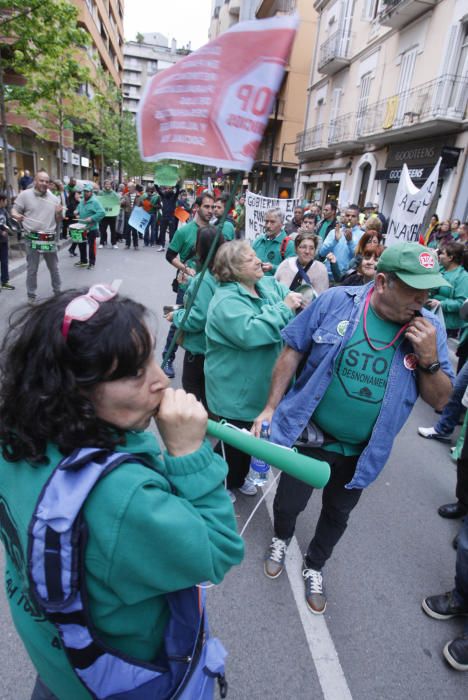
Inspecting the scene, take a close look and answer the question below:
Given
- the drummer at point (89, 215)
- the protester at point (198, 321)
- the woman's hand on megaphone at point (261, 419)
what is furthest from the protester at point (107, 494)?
the drummer at point (89, 215)

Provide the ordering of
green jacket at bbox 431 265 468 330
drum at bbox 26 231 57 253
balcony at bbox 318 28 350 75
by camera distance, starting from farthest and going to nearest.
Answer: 1. balcony at bbox 318 28 350 75
2. drum at bbox 26 231 57 253
3. green jacket at bbox 431 265 468 330

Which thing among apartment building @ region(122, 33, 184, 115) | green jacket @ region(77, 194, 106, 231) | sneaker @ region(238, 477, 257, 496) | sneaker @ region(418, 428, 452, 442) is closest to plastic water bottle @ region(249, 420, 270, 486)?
sneaker @ region(238, 477, 257, 496)

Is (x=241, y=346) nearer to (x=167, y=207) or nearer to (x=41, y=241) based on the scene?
(x=41, y=241)

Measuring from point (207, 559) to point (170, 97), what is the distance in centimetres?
139

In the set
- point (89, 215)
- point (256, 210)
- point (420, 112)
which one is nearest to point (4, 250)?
point (89, 215)

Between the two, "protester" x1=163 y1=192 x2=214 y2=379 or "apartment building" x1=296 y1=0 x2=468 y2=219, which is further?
"apartment building" x1=296 y1=0 x2=468 y2=219

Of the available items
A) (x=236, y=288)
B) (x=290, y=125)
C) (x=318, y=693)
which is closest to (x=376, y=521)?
(x=318, y=693)

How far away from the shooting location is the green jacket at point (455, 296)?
4.79 meters

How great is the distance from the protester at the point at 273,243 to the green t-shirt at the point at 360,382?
3.78 meters

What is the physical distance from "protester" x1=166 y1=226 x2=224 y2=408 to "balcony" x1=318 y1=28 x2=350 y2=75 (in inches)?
845

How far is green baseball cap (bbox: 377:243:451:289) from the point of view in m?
1.83

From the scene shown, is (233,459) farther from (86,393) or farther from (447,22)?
(447,22)

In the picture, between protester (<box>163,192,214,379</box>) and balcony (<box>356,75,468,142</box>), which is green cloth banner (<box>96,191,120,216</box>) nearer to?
protester (<box>163,192,214,379</box>)

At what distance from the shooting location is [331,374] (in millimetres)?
2064
